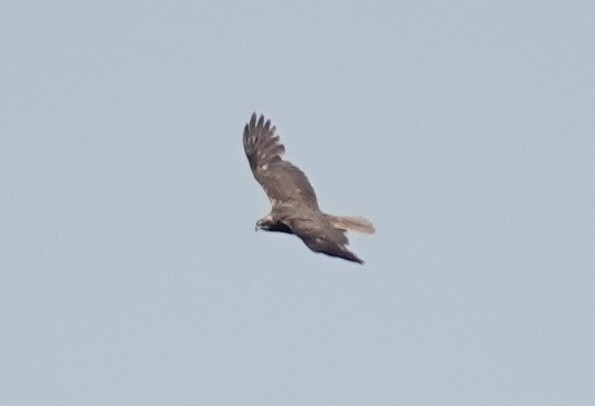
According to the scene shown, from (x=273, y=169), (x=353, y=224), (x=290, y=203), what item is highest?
(x=273, y=169)

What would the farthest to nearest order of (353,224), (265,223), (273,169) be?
(273,169) → (265,223) → (353,224)

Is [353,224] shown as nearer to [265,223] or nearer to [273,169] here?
[265,223]

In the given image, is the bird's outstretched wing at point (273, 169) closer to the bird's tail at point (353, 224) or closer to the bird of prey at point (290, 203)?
the bird of prey at point (290, 203)

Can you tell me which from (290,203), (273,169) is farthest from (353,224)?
(273,169)

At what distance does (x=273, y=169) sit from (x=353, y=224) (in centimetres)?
230

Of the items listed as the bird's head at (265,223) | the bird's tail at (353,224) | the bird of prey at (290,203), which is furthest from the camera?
the bird's head at (265,223)

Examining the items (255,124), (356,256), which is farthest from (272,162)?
(356,256)

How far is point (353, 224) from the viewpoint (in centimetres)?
2344

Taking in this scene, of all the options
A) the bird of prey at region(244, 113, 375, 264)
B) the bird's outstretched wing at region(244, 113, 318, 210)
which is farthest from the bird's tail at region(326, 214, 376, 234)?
the bird's outstretched wing at region(244, 113, 318, 210)

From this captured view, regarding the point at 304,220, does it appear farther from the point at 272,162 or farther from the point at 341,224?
the point at 272,162

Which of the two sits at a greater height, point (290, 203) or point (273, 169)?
point (273, 169)

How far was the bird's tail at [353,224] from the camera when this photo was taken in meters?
23.4

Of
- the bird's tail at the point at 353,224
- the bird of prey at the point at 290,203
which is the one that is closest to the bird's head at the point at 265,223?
the bird of prey at the point at 290,203

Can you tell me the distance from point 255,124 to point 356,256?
511 centimetres
